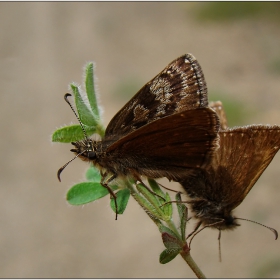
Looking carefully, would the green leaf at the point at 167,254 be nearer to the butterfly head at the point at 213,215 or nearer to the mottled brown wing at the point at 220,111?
the butterfly head at the point at 213,215

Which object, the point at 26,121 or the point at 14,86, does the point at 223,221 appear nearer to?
the point at 26,121

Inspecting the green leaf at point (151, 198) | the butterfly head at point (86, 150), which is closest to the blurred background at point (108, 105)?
the butterfly head at point (86, 150)

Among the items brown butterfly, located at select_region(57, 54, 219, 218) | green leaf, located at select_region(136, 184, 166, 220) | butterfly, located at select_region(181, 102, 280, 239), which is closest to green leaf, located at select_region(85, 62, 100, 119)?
brown butterfly, located at select_region(57, 54, 219, 218)

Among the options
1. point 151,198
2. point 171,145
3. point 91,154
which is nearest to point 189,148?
point 171,145

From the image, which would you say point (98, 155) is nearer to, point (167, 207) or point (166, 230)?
point (167, 207)

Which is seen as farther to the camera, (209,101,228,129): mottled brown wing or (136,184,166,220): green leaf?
(209,101,228,129): mottled brown wing

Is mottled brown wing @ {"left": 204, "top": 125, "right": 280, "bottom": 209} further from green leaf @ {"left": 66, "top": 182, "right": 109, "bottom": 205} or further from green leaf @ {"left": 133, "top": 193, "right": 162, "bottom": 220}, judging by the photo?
green leaf @ {"left": 66, "top": 182, "right": 109, "bottom": 205}

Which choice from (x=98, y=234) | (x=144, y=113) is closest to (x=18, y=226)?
(x=98, y=234)
